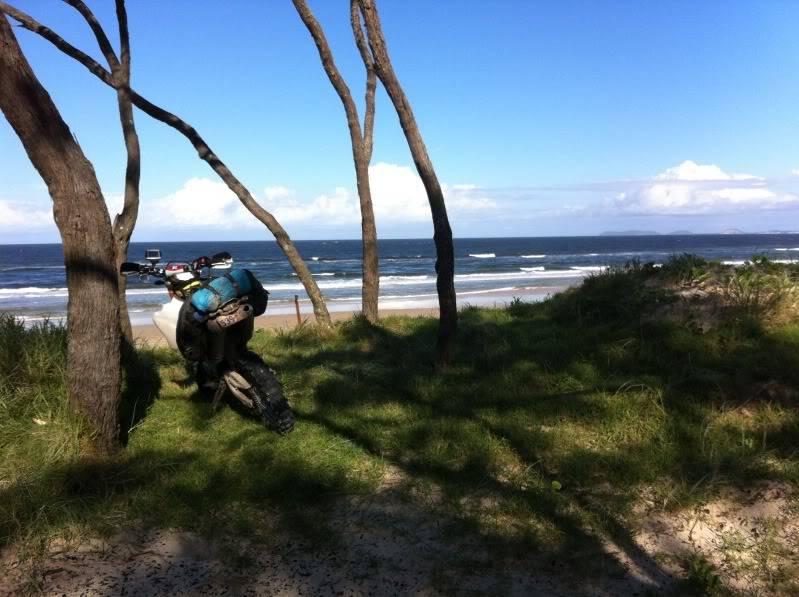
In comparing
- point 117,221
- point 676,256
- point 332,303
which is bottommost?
point 332,303

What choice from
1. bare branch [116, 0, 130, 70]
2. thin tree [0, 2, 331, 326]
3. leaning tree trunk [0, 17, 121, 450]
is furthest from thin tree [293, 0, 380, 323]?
leaning tree trunk [0, 17, 121, 450]

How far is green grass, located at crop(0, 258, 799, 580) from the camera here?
10.8 feet

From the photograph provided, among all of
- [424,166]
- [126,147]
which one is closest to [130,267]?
[424,166]

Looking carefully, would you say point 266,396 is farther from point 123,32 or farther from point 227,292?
point 123,32

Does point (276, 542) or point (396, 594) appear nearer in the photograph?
point (396, 594)

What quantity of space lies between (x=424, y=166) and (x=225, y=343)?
2424 millimetres

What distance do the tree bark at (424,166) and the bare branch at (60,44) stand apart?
10.6 feet

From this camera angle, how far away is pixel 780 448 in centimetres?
381

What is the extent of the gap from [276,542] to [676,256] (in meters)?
6.46

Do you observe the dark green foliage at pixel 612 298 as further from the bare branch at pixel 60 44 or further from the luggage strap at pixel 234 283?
the bare branch at pixel 60 44

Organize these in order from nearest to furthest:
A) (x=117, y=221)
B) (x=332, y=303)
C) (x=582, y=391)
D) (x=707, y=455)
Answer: (x=707, y=455) → (x=582, y=391) → (x=117, y=221) → (x=332, y=303)

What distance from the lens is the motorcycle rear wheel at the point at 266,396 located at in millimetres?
4422

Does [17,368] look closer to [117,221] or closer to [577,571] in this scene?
[117,221]

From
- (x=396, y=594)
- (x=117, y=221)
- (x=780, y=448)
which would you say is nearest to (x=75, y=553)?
(x=396, y=594)
